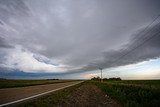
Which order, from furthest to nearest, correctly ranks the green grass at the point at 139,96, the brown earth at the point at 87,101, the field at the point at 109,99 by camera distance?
1. the brown earth at the point at 87,101
2. the field at the point at 109,99
3. the green grass at the point at 139,96

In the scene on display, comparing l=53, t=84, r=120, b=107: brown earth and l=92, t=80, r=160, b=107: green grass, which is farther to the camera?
l=53, t=84, r=120, b=107: brown earth

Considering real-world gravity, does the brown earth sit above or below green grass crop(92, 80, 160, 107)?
below

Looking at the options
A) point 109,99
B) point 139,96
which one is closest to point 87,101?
point 109,99

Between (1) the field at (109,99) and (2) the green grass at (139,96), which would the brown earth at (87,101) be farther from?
(2) the green grass at (139,96)

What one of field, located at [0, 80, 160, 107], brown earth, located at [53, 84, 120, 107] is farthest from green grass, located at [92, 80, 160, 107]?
brown earth, located at [53, 84, 120, 107]

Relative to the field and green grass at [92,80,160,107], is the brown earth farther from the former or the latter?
green grass at [92,80,160,107]

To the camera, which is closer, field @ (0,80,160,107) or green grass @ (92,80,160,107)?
green grass @ (92,80,160,107)

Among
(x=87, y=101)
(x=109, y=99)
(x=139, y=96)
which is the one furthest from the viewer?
(x=109, y=99)

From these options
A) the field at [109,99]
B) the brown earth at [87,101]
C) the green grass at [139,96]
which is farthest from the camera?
the brown earth at [87,101]

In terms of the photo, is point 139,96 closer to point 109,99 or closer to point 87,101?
point 109,99

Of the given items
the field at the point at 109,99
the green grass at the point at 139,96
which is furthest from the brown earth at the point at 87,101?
the green grass at the point at 139,96

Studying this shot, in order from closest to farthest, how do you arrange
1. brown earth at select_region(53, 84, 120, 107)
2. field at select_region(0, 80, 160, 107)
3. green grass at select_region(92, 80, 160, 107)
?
1. green grass at select_region(92, 80, 160, 107)
2. field at select_region(0, 80, 160, 107)
3. brown earth at select_region(53, 84, 120, 107)

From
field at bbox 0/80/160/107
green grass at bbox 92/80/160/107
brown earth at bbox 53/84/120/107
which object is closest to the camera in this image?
green grass at bbox 92/80/160/107

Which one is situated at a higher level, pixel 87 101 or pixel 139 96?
pixel 139 96
